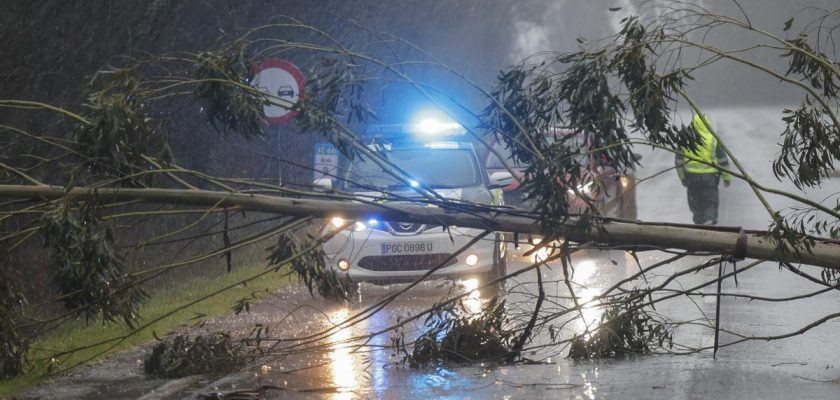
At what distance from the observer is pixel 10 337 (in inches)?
348

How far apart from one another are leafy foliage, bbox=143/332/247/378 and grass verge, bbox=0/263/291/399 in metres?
0.22

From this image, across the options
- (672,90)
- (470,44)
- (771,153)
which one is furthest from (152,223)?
(470,44)

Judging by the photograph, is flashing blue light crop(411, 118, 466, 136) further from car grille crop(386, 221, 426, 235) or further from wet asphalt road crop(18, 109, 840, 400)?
wet asphalt road crop(18, 109, 840, 400)

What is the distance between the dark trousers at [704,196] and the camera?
61.9 feet

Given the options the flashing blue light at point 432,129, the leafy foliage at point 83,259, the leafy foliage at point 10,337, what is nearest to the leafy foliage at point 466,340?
the leafy foliage at point 83,259

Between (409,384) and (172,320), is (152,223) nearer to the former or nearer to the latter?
(172,320)

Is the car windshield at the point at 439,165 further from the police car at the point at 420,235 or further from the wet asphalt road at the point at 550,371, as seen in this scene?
the wet asphalt road at the point at 550,371

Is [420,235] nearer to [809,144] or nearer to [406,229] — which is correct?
[406,229]

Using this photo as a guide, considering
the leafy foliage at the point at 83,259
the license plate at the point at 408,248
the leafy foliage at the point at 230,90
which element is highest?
the leafy foliage at the point at 230,90

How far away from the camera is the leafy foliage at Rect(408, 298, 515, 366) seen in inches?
361

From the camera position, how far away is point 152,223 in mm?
16562

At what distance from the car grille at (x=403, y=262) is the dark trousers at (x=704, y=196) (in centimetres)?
669

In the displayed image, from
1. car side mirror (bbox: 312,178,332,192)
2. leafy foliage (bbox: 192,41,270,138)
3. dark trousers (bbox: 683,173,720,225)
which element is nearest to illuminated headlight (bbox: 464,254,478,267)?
car side mirror (bbox: 312,178,332,192)

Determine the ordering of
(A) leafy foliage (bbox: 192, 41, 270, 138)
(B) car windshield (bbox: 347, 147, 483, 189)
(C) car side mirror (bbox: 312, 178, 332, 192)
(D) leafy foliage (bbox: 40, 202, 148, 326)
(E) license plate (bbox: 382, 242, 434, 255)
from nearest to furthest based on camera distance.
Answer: (D) leafy foliage (bbox: 40, 202, 148, 326) < (C) car side mirror (bbox: 312, 178, 332, 192) < (A) leafy foliage (bbox: 192, 41, 270, 138) < (E) license plate (bbox: 382, 242, 434, 255) < (B) car windshield (bbox: 347, 147, 483, 189)
